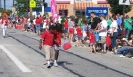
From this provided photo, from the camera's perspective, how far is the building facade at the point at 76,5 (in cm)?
6681

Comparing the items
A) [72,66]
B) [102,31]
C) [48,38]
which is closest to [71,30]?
[102,31]

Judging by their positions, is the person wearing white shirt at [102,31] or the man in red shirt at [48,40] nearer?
the man in red shirt at [48,40]

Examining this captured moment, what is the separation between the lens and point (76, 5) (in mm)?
67875

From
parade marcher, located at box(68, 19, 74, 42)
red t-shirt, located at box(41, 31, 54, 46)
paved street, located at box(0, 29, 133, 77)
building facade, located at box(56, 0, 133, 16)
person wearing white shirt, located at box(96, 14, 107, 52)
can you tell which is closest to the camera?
paved street, located at box(0, 29, 133, 77)

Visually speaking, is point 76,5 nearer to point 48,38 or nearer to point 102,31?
point 102,31

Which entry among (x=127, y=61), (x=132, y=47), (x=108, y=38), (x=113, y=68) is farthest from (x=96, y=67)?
(x=108, y=38)

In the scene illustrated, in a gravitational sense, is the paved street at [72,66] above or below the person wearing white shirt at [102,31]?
below

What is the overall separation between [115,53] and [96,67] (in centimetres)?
519

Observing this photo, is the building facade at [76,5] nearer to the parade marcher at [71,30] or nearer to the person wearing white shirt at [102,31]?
the parade marcher at [71,30]

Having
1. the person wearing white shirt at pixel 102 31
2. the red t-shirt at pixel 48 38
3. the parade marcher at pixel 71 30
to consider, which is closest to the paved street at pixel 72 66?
the red t-shirt at pixel 48 38

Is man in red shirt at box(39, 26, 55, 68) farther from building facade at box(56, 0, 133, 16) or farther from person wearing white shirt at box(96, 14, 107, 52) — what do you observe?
building facade at box(56, 0, 133, 16)

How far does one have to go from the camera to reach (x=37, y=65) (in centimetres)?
1484

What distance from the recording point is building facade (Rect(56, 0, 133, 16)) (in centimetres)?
6681

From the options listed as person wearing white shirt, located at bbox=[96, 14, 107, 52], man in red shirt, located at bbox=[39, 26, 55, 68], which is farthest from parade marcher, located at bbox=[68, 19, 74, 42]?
man in red shirt, located at bbox=[39, 26, 55, 68]
